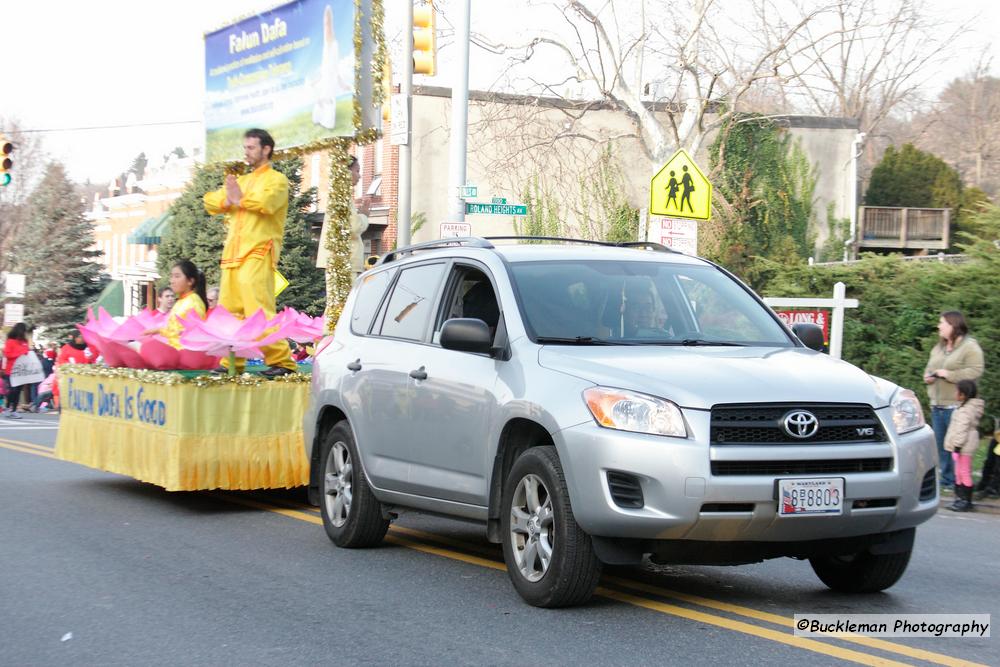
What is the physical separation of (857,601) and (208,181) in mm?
35829

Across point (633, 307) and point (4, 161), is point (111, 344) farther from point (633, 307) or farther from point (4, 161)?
point (4, 161)

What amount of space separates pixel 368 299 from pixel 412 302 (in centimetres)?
80

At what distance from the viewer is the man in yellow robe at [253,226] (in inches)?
472

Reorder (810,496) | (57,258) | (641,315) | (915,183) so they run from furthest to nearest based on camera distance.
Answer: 1. (57,258)
2. (915,183)
3. (641,315)
4. (810,496)

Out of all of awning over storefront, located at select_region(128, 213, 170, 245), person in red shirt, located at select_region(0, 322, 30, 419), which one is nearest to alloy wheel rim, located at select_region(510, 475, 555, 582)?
person in red shirt, located at select_region(0, 322, 30, 419)

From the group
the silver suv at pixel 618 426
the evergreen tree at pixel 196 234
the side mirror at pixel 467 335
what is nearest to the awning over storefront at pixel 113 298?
the evergreen tree at pixel 196 234

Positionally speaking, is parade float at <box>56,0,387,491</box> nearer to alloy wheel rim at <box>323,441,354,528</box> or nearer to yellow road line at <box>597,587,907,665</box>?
alloy wheel rim at <box>323,441,354,528</box>

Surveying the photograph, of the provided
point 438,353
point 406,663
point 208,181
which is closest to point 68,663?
point 406,663

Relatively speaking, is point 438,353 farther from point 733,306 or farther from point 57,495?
point 57,495

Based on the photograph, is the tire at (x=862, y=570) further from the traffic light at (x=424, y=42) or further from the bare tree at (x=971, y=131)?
the bare tree at (x=971, y=131)

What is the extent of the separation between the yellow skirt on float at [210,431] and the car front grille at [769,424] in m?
5.00

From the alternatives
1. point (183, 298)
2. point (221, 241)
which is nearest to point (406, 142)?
point (183, 298)

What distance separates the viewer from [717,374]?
6.28 metres

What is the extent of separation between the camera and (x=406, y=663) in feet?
18.2
